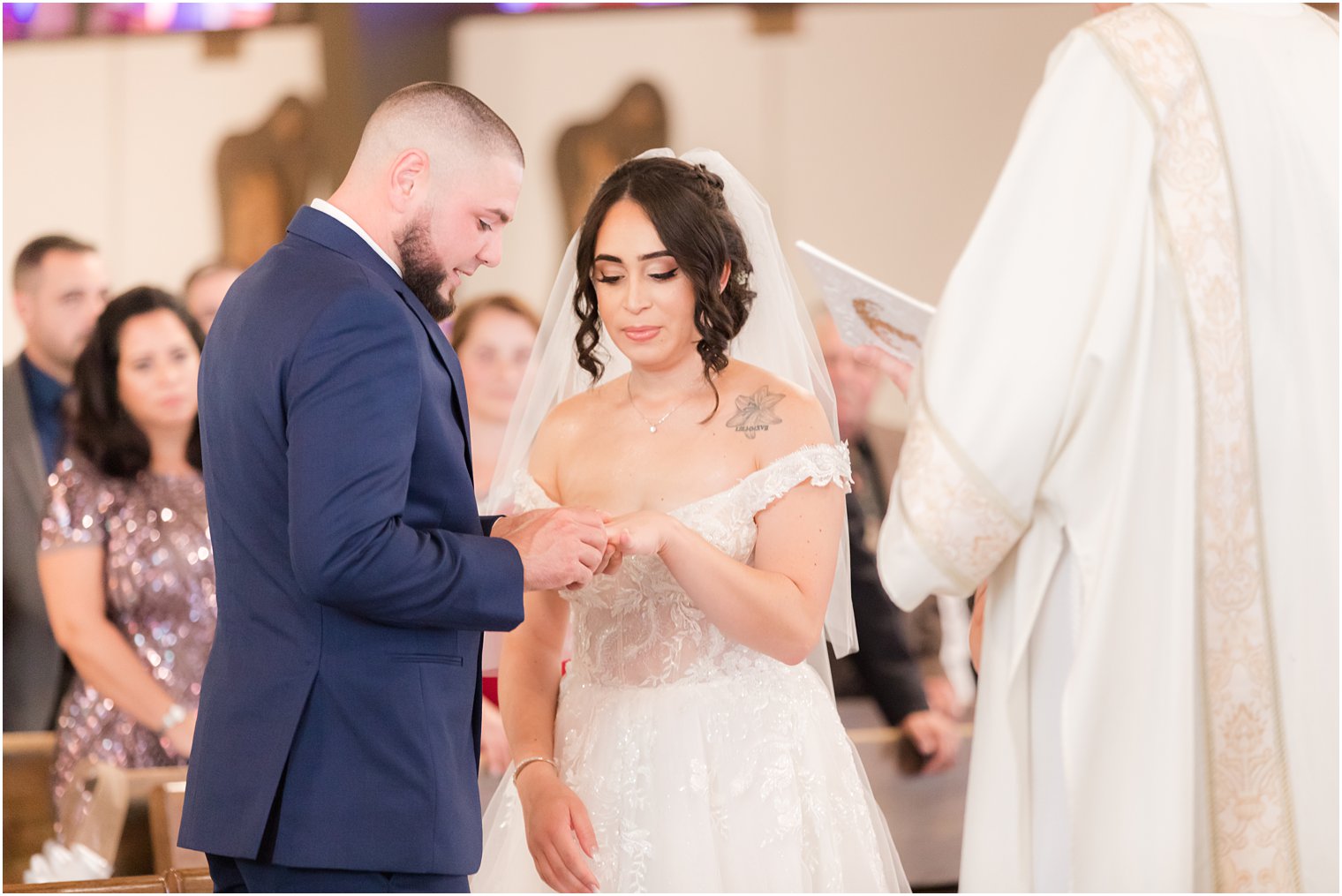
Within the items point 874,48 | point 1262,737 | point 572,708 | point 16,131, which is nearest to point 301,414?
point 572,708

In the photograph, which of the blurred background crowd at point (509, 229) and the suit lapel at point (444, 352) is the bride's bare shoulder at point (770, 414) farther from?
the blurred background crowd at point (509, 229)

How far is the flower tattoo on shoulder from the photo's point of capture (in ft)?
8.77

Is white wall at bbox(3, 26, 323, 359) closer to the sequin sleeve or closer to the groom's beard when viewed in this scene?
the sequin sleeve

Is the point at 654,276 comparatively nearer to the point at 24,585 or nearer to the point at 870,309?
the point at 870,309

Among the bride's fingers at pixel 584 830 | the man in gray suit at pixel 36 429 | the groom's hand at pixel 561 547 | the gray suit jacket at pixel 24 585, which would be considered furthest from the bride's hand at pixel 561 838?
the gray suit jacket at pixel 24 585

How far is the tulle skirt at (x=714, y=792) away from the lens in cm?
250

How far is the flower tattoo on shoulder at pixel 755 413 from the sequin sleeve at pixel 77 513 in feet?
8.14

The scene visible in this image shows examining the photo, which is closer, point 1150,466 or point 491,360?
point 1150,466

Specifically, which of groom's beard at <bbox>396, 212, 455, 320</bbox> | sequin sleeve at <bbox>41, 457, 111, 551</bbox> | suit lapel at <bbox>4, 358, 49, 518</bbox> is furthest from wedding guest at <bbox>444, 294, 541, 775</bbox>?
groom's beard at <bbox>396, 212, 455, 320</bbox>

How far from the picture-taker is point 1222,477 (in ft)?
6.22

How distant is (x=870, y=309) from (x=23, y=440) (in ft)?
13.4

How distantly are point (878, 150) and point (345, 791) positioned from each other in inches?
237

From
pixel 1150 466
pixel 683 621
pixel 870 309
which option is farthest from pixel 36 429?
pixel 1150 466

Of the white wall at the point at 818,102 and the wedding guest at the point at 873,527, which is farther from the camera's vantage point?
the white wall at the point at 818,102
